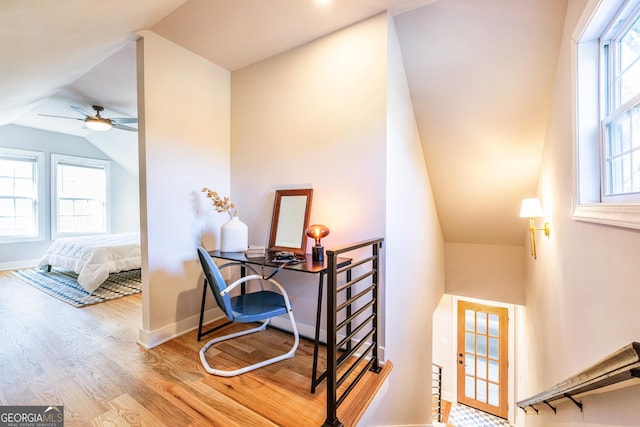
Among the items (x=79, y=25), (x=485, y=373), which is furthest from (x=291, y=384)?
(x=485, y=373)

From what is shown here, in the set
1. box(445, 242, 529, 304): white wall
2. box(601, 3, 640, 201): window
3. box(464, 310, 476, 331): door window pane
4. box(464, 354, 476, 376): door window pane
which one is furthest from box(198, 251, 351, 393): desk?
box(464, 354, 476, 376): door window pane

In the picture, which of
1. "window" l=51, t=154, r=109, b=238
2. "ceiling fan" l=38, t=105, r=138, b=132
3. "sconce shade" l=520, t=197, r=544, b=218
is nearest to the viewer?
"sconce shade" l=520, t=197, r=544, b=218

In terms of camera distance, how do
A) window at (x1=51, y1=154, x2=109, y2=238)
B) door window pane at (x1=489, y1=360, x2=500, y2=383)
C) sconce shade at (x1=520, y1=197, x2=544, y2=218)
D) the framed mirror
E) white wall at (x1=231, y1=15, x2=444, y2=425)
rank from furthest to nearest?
window at (x1=51, y1=154, x2=109, y2=238), door window pane at (x1=489, y1=360, x2=500, y2=383), sconce shade at (x1=520, y1=197, x2=544, y2=218), the framed mirror, white wall at (x1=231, y1=15, x2=444, y2=425)

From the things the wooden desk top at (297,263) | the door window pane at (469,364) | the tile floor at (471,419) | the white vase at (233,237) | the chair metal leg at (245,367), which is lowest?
the tile floor at (471,419)

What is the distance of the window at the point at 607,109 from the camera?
122cm

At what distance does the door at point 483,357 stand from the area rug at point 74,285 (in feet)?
18.9

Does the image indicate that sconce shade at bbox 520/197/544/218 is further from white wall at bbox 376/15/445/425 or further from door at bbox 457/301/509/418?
door at bbox 457/301/509/418

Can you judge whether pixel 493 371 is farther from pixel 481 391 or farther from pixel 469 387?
pixel 469 387

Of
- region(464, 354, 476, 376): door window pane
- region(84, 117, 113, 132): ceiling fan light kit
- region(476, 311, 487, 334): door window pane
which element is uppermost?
region(84, 117, 113, 132): ceiling fan light kit

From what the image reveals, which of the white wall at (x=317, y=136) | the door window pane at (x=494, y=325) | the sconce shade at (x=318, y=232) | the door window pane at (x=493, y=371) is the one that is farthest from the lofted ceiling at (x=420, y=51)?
the door window pane at (x=493, y=371)

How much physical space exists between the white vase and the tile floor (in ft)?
17.5

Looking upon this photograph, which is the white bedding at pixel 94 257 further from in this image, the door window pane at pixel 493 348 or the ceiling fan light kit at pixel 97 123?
the door window pane at pixel 493 348

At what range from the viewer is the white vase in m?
2.36

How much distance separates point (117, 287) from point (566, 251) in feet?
16.7
